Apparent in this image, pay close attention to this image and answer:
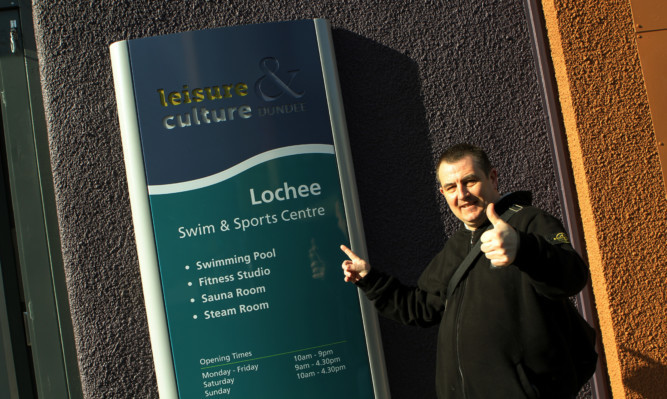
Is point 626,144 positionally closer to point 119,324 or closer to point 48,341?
point 119,324

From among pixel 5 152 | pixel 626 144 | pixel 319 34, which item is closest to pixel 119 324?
pixel 5 152

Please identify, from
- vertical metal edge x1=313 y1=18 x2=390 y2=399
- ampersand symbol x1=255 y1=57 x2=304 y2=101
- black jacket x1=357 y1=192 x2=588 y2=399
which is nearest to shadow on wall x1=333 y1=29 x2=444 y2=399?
vertical metal edge x1=313 y1=18 x2=390 y2=399

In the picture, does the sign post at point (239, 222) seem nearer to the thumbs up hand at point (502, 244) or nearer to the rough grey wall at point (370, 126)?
the rough grey wall at point (370, 126)

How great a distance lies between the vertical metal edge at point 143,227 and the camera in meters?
2.86

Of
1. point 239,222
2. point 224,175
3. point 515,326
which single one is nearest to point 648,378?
point 515,326

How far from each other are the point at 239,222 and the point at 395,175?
0.85 metres

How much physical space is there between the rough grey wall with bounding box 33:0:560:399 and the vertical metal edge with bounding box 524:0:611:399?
4cm

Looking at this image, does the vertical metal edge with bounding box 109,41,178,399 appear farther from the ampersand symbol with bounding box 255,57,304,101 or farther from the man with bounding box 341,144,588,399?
the man with bounding box 341,144,588,399

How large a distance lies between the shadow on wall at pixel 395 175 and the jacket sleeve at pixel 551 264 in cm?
124

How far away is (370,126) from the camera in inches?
124

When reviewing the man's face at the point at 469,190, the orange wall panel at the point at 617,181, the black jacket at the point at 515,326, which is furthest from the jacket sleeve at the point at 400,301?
the orange wall panel at the point at 617,181

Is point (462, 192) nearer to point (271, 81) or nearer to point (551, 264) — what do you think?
point (551, 264)

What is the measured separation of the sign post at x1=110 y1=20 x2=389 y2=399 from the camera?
2855 millimetres

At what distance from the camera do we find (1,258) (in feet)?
10.9
